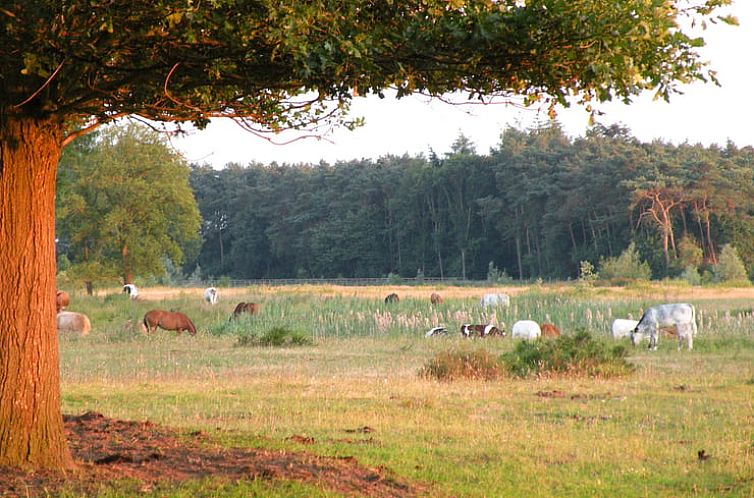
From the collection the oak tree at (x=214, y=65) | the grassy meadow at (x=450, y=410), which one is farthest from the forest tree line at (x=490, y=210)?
the oak tree at (x=214, y=65)

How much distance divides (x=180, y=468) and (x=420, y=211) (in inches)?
3570

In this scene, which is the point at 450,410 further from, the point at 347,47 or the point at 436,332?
the point at 436,332

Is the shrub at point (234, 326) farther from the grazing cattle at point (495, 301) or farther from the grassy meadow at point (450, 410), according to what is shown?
the grazing cattle at point (495, 301)

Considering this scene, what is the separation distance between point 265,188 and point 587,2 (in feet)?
329

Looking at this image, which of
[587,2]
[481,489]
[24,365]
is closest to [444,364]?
[481,489]

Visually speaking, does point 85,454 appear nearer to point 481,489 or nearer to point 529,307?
point 481,489

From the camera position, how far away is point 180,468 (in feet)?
25.5

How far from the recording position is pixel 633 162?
2908 inches

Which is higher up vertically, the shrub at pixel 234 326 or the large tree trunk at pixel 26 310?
the large tree trunk at pixel 26 310

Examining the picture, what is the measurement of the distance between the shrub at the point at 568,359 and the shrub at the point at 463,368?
427 mm

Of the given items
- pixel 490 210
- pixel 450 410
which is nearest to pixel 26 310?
pixel 450 410

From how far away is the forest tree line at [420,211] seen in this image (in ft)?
171

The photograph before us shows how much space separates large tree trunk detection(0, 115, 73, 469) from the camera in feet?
24.1

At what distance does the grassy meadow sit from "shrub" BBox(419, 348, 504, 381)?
0.30m
